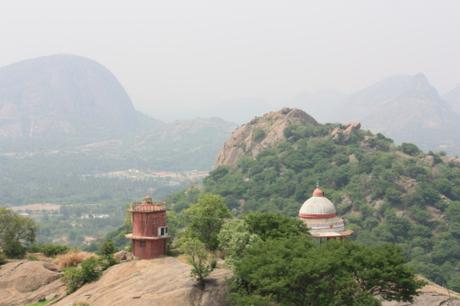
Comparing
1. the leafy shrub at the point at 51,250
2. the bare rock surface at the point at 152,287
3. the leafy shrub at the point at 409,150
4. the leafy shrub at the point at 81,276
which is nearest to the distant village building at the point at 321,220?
the bare rock surface at the point at 152,287

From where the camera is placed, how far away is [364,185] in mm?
96375

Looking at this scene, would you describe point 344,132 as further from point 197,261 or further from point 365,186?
point 197,261

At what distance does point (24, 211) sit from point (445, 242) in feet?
479

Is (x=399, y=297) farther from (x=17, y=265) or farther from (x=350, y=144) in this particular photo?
(x=350, y=144)

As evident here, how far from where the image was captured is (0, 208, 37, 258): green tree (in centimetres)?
4981

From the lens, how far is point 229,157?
122 metres

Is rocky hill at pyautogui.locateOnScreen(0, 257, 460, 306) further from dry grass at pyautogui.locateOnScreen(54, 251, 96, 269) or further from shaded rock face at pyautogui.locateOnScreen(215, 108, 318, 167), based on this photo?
shaded rock face at pyautogui.locateOnScreen(215, 108, 318, 167)

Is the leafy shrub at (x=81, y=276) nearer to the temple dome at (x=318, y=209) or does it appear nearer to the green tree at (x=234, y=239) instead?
the green tree at (x=234, y=239)

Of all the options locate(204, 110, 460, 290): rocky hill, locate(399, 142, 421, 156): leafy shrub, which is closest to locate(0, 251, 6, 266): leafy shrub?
locate(204, 110, 460, 290): rocky hill

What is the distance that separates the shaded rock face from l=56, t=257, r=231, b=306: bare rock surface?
258ft

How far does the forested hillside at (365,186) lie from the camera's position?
8294 centimetres

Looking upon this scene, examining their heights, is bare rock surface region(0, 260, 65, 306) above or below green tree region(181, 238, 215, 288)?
below

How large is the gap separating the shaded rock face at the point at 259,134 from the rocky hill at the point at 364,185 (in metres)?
0.41

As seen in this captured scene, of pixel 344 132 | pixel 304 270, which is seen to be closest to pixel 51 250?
pixel 304 270
